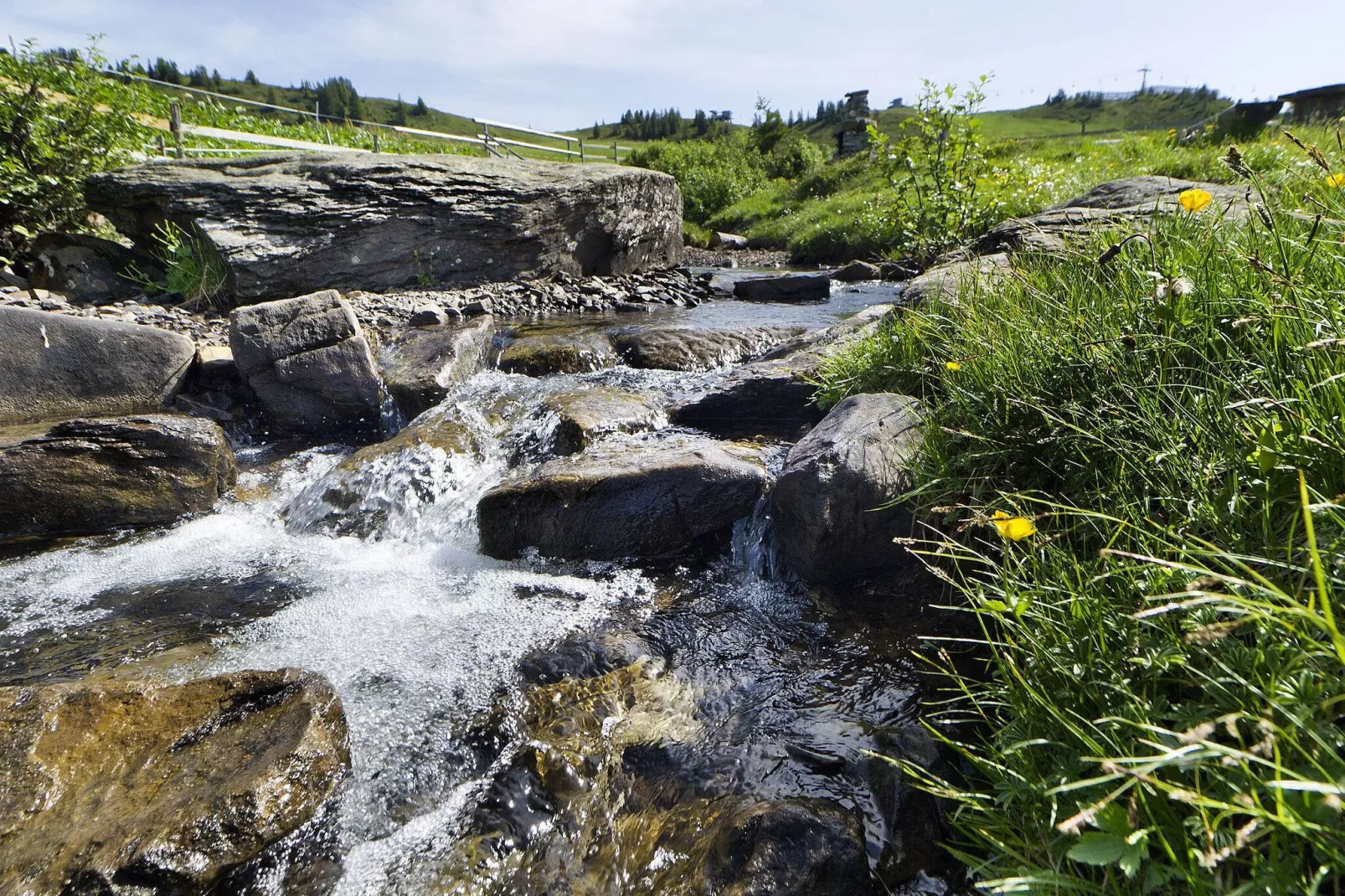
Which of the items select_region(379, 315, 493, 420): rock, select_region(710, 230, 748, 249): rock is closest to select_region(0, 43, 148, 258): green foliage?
select_region(379, 315, 493, 420): rock

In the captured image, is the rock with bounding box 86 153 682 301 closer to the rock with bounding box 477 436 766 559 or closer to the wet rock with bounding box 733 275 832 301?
the wet rock with bounding box 733 275 832 301

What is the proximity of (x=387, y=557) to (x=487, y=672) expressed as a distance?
180 centimetres

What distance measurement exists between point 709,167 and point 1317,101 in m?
20.4

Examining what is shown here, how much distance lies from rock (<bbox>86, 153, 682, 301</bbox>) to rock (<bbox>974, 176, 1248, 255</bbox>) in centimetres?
702

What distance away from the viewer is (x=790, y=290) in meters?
12.4

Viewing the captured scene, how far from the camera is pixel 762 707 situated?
3.04m

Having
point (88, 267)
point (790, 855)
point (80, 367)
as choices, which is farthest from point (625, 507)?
point (88, 267)

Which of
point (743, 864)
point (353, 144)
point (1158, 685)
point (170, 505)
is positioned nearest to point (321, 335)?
point (170, 505)

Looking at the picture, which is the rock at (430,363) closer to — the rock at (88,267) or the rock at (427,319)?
the rock at (427,319)

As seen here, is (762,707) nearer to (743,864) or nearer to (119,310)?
(743,864)

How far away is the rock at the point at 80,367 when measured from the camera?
5.70 m

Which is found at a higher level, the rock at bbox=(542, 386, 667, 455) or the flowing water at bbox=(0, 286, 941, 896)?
the rock at bbox=(542, 386, 667, 455)

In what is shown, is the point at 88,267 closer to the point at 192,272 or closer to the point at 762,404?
the point at 192,272

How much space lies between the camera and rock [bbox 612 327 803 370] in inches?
307
